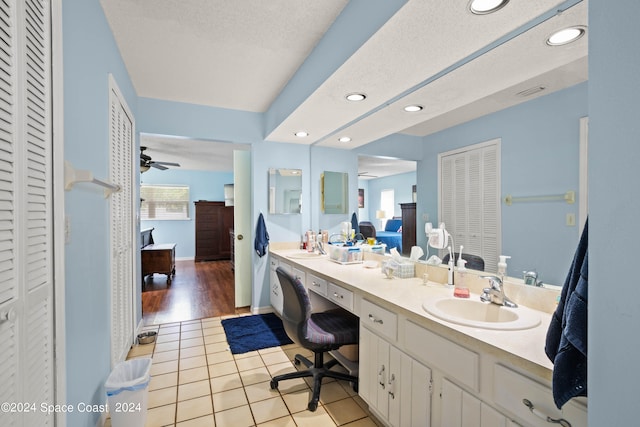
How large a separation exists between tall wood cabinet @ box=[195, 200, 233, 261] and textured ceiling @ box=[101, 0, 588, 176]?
5253 mm

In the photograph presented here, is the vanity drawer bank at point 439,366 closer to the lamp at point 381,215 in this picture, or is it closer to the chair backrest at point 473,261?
the chair backrest at point 473,261

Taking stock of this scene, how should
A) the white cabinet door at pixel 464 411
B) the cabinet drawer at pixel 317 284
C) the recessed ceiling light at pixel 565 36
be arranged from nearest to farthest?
the white cabinet door at pixel 464 411 < the recessed ceiling light at pixel 565 36 < the cabinet drawer at pixel 317 284

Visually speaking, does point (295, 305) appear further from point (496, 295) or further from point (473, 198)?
point (473, 198)

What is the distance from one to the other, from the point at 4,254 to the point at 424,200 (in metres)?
1.95

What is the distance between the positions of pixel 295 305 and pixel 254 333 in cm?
141

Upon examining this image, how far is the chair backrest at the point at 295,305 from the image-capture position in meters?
1.83

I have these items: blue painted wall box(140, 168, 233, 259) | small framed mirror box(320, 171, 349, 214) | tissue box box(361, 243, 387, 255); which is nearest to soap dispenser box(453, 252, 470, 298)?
tissue box box(361, 243, 387, 255)

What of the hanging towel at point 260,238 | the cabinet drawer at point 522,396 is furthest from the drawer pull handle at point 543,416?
the hanging towel at point 260,238

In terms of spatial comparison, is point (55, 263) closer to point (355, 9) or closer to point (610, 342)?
point (610, 342)

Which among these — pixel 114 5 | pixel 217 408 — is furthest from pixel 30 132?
pixel 217 408

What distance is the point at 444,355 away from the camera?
122cm

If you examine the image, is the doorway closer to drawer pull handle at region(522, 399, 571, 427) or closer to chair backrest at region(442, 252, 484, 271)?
chair backrest at region(442, 252, 484, 271)

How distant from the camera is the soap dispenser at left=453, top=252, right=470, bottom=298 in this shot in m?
1.65

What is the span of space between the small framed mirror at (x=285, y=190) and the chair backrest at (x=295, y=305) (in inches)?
69.7
